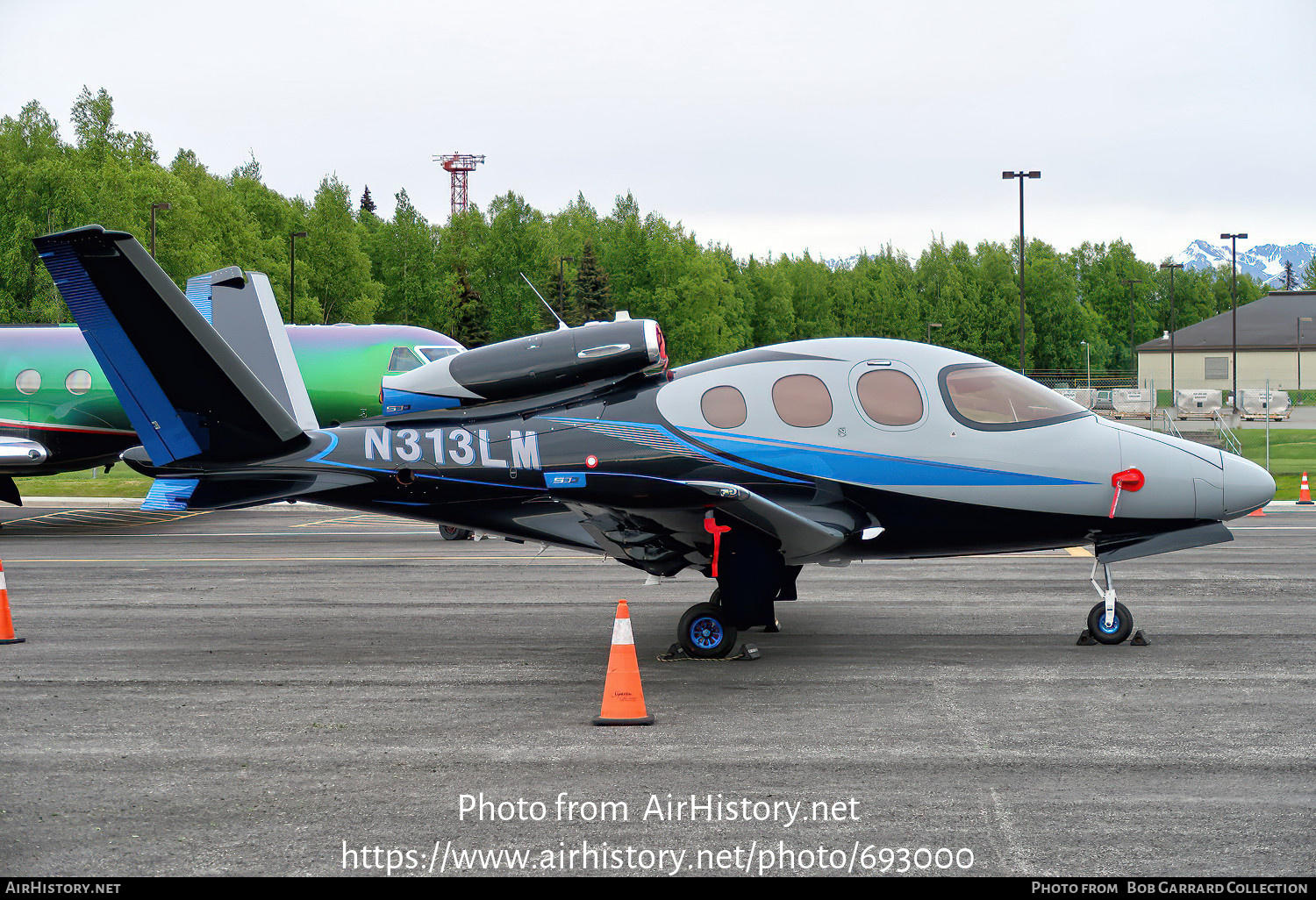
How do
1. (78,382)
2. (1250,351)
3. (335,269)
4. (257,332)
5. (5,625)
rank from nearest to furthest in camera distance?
(5,625)
(257,332)
(78,382)
(335,269)
(1250,351)

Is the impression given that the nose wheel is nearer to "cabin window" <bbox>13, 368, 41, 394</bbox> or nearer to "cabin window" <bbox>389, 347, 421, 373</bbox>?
"cabin window" <bbox>389, 347, 421, 373</bbox>

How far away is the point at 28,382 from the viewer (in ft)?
76.2

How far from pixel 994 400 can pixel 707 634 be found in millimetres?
3592

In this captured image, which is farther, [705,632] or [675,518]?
[705,632]

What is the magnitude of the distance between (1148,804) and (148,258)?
951 cm

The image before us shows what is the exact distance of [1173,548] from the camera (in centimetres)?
1124

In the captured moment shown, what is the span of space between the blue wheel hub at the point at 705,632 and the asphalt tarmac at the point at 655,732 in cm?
23

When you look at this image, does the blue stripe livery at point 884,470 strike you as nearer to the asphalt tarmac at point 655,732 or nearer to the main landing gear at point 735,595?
the main landing gear at point 735,595

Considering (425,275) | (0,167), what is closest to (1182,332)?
(425,275)

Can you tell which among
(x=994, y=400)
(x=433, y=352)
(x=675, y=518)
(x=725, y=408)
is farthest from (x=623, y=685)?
(x=433, y=352)

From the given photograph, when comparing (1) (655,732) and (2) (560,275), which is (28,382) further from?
(2) (560,275)

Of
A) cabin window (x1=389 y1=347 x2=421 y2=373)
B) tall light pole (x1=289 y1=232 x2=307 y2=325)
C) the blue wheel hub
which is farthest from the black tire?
tall light pole (x1=289 y1=232 x2=307 y2=325)

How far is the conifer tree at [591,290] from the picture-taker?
257 ft
